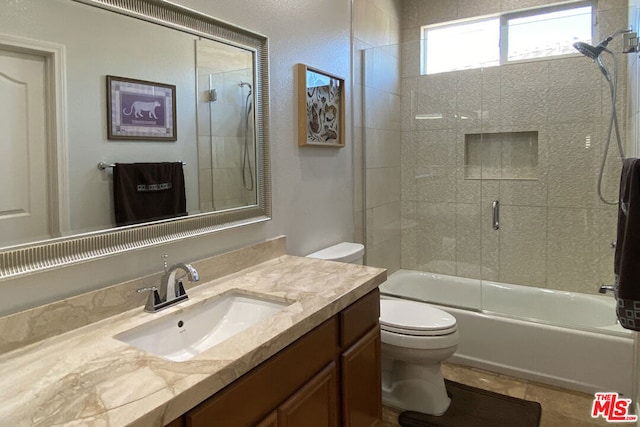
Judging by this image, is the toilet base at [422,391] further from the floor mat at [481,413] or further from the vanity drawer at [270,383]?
the vanity drawer at [270,383]

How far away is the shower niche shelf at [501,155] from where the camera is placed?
10.4ft

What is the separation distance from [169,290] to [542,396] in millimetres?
2083

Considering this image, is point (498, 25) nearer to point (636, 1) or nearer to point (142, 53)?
point (636, 1)

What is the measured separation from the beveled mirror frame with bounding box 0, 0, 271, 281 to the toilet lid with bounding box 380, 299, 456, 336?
32.3 inches

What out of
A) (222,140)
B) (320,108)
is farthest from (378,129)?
(222,140)

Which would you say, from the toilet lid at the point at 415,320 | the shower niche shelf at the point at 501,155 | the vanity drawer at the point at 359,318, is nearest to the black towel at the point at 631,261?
the toilet lid at the point at 415,320

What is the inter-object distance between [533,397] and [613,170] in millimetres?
1551

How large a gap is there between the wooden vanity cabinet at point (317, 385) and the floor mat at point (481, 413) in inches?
15.5

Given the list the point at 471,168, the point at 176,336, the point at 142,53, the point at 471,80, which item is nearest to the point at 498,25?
the point at 471,80

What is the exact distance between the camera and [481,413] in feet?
7.38

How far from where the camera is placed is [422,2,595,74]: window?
Answer: 3088 millimetres

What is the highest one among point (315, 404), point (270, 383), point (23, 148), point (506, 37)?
point (506, 37)

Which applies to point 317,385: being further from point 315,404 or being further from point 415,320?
point 415,320

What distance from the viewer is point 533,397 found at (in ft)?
7.95
